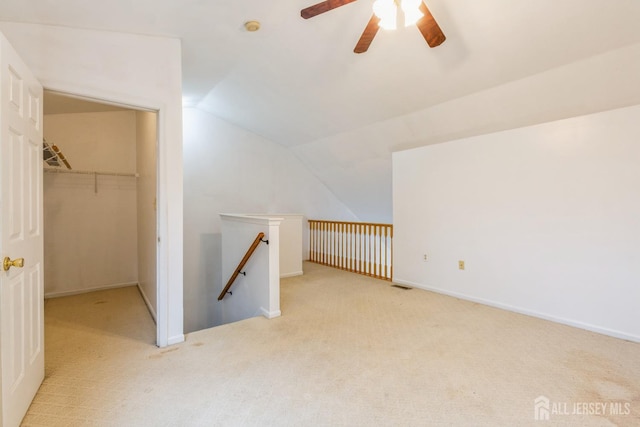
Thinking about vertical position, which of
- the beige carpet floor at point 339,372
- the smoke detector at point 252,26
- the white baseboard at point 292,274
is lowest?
the beige carpet floor at point 339,372

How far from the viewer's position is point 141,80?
2.48 metres

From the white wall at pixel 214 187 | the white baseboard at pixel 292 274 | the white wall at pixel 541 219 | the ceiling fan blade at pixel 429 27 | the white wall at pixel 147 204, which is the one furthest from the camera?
the white wall at pixel 214 187

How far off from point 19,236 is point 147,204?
2.17m

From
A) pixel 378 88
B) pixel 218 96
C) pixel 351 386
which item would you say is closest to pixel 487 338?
pixel 351 386

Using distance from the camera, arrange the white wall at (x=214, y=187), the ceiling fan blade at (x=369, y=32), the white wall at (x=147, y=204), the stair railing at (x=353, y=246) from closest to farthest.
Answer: the ceiling fan blade at (x=369, y=32) < the white wall at (x=147, y=204) < the stair railing at (x=353, y=246) < the white wall at (x=214, y=187)

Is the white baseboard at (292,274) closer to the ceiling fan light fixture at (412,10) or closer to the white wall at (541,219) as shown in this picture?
the white wall at (541,219)

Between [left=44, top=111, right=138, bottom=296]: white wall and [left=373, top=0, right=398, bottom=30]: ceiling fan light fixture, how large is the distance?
4355mm

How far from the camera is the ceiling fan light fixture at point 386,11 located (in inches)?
69.1

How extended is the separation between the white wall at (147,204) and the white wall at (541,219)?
3383 mm

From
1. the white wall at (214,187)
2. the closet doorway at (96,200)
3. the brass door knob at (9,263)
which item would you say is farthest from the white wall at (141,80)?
the white wall at (214,187)

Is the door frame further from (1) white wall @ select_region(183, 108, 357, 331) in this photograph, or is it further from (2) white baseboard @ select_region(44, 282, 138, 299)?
(1) white wall @ select_region(183, 108, 357, 331)

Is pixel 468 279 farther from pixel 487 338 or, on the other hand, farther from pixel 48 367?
pixel 48 367

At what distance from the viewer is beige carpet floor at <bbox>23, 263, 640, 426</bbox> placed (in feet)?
5.66

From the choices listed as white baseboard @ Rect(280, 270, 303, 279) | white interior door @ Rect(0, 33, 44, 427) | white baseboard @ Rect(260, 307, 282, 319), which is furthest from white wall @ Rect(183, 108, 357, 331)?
white interior door @ Rect(0, 33, 44, 427)
